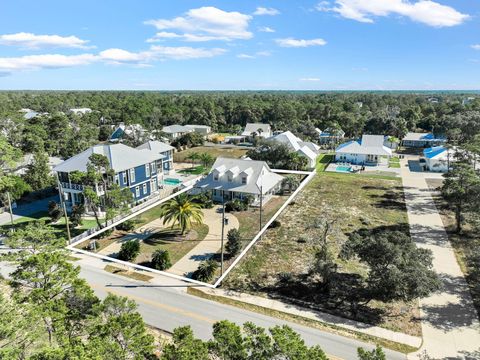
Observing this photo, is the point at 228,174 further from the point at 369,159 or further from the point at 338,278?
the point at 369,159

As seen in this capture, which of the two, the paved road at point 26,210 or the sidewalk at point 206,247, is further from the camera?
the paved road at point 26,210

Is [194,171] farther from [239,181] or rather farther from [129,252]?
[129,252]

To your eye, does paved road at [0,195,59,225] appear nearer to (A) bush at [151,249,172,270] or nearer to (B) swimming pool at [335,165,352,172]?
(A) bush at [151,249,172,270]

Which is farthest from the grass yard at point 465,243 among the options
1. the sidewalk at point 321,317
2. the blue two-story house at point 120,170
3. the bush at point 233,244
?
the blue two-story house at point 120,170

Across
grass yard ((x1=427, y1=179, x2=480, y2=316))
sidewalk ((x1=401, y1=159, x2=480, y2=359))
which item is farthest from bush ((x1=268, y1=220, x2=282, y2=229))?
grass yard ((x1=427, y1=179, x2=480, y2=316))

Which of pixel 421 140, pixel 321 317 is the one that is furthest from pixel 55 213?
pixel 421 140

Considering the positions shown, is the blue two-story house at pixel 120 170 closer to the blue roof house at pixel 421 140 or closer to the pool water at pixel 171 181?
the pool water at pixel 171 181
